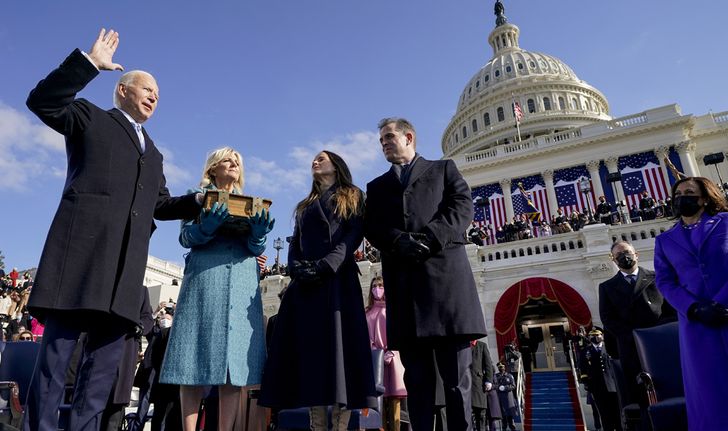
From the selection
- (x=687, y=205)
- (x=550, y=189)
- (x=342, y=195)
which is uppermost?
(x=550, y=189)

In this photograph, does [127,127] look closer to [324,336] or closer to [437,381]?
[324,336]

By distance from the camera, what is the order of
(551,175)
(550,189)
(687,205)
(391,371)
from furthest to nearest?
(551,175) → (550,189) → (391,371) → (687,205)

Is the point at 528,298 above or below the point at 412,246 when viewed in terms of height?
above

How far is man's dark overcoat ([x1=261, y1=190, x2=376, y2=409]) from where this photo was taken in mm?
2791

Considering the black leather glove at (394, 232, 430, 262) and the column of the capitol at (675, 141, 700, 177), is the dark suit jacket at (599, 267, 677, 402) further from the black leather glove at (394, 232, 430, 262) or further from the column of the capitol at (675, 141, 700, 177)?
the column of the capitol at (675, 141, 700, 177)

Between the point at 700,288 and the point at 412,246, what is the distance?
2.16m

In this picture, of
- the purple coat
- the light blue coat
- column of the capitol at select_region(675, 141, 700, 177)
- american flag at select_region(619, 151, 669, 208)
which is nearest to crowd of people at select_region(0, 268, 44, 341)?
the light blue coat

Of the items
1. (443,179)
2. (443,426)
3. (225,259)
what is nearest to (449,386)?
(443,179)

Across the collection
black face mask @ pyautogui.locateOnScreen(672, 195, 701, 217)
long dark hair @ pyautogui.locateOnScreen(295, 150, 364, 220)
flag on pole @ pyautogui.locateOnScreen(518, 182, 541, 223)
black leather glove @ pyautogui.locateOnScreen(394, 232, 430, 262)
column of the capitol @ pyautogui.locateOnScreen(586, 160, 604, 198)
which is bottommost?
black leather glove @ pyautogui.locateOnScreen(394, 232, 430, 262)

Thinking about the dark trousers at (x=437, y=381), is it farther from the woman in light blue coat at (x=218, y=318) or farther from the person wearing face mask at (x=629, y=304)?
the person wearing face mask at (x=629, y=304)

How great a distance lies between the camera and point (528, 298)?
58.2 ft

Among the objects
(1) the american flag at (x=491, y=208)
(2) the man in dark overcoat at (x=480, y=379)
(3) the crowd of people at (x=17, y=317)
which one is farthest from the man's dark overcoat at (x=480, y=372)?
(1) the american flag at (x=491, y=208)

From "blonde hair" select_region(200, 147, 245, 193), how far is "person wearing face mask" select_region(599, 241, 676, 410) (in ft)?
13.3

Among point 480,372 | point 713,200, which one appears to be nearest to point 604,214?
point 480,372
